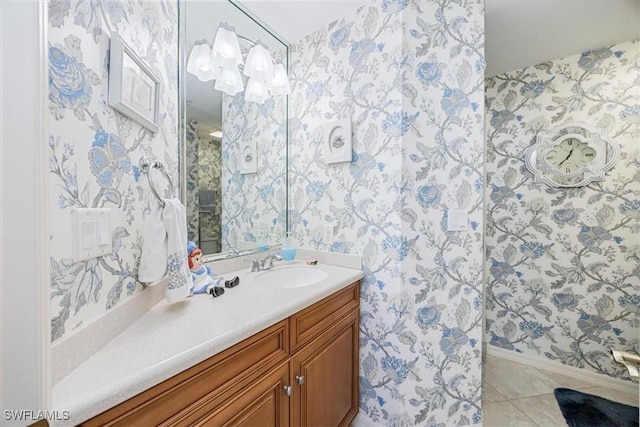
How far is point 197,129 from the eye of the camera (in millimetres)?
1337

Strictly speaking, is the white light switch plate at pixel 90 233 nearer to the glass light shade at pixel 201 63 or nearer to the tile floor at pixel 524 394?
the glass light shade at pixel 201 63

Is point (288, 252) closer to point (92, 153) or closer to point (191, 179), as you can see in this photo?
point (191, 179)

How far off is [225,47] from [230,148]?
1.76 feet

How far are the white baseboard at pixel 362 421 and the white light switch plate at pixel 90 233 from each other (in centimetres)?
154

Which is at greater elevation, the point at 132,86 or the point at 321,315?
the point at 132,86

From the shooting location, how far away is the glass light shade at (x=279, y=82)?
1.72 m

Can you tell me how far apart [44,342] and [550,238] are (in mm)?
2771

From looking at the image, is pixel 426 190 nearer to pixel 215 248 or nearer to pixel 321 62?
pixel 321 62

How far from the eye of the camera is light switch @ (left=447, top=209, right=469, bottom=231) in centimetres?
142

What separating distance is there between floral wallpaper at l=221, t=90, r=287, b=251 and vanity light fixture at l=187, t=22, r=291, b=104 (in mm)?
74

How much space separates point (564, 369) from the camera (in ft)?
6.53

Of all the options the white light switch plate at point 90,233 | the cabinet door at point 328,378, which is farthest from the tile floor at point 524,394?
the white light switch plate at point 90,233

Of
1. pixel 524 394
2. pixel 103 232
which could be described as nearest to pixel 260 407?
pixel 103 232

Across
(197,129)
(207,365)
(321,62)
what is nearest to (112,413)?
(207,365)
